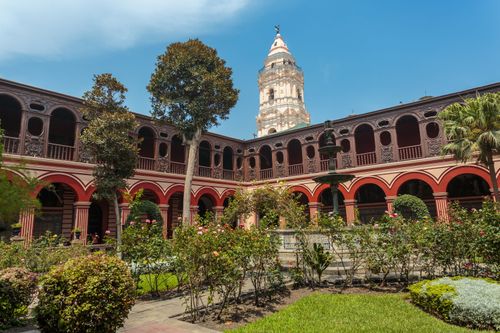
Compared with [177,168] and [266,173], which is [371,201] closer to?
[266,173]

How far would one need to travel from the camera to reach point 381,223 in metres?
8.16

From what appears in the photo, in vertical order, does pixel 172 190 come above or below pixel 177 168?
below

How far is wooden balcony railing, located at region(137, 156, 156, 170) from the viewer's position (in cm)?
2020

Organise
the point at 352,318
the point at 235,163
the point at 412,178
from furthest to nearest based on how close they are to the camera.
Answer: the point at 235,163
the point at 412,178
the point at 352,318

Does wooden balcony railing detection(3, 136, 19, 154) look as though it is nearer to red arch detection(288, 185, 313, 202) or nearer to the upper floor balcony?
the upper floor balcony

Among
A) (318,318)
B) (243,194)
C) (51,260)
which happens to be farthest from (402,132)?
(51,260)

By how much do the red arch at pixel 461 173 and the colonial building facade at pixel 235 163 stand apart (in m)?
0.05

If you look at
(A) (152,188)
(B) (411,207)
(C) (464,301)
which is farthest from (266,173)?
(C) (464,301)

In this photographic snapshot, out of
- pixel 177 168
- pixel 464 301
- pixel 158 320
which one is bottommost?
pixel 158 320

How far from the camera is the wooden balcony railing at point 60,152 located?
16580mm

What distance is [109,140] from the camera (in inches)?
549

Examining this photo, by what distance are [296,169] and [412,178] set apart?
8288 millimetres

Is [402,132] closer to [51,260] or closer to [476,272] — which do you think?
[476,272]

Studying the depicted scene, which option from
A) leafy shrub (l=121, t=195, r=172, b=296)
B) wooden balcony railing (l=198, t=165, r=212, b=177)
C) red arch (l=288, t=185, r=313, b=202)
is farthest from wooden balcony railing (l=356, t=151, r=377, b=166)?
leafy shrub (l=121, t=195, r=172, b=296)
